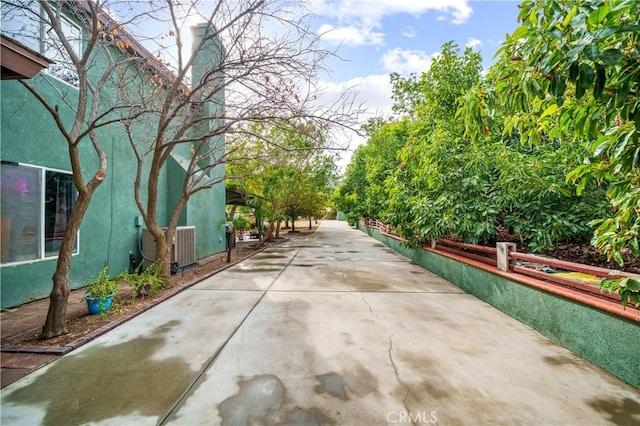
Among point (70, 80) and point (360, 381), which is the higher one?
point (70, 80)

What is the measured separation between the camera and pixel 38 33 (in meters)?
5.05

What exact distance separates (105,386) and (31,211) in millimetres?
4193

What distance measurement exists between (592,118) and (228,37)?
5127 mm

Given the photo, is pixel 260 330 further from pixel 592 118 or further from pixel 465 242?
pixel 465 242

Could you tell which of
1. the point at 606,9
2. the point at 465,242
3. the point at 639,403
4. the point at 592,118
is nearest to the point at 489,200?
the point at 465,242

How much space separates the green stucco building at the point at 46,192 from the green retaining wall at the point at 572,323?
605cm

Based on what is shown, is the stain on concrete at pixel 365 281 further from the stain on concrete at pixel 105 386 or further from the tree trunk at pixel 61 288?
the tree trunk at pixel 61 288

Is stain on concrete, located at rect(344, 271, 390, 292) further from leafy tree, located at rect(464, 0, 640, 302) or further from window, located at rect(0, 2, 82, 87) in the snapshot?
window, located at rect(0, 2, 82, 87)

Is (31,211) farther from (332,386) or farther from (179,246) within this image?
(332,386)

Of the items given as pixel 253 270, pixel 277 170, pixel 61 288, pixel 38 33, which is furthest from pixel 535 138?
pixel 277 170

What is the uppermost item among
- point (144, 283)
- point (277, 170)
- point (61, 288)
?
point (277, 170)

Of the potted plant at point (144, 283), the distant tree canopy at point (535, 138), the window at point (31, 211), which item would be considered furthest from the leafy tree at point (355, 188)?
the window at point (31, 211)

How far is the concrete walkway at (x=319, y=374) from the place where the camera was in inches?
92.1

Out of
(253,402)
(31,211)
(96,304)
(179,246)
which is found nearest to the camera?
(253,402)
